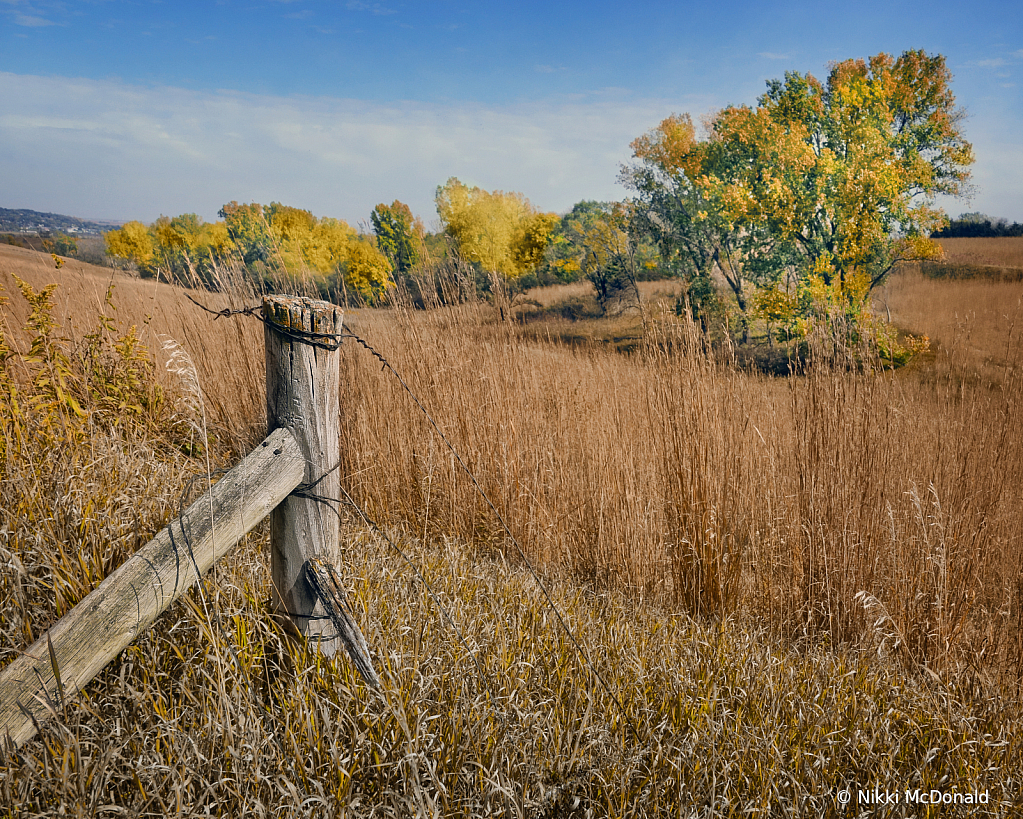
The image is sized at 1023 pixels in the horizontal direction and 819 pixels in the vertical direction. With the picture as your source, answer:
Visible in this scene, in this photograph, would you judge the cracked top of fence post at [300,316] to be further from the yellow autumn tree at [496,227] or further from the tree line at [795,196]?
the yellow autumn tree at [496,227]

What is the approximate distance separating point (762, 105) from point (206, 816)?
22570mm

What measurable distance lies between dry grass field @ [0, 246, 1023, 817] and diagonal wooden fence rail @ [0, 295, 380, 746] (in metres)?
0.10

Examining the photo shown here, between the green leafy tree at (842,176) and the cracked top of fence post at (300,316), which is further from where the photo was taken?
the green leafy tree at (842,176)

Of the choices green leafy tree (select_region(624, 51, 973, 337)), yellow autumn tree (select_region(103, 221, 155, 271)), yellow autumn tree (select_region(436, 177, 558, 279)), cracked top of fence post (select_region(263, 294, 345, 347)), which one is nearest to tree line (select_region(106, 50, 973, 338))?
green leafy tree (select_region(624, 51, 973, 337))

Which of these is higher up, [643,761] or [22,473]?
[22,473]

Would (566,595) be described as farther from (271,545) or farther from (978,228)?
(978,228)

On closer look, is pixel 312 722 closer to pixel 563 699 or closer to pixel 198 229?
pixel 563 699

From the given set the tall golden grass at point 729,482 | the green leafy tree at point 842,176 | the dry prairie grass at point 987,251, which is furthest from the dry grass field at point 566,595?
the dry prairie grass at point 987,251

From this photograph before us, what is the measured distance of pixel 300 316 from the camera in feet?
4.97

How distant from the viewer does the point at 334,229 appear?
30734 millimetres

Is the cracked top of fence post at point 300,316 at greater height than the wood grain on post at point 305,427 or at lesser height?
greater

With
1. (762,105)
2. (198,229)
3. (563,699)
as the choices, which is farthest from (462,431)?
(198,229)

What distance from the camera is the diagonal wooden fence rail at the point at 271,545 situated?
1.27 meters

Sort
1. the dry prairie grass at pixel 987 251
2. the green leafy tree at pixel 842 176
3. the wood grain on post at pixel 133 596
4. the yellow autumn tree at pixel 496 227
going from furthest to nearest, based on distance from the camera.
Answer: the yellow autumn tree at pixel 496 227 → the dry prairie grass at pixel 987 251 → the green leafy tree at pixel 842 176 → the wood grain on post at pixel 133 596
